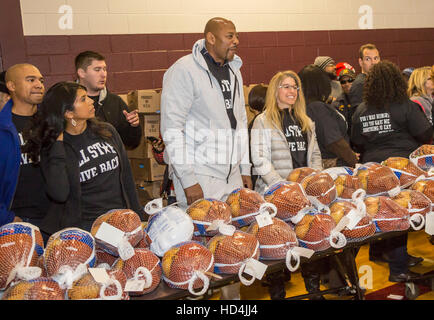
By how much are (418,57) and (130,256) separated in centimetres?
704

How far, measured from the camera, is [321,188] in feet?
6.96

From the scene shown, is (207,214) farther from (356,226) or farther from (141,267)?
(356,226)

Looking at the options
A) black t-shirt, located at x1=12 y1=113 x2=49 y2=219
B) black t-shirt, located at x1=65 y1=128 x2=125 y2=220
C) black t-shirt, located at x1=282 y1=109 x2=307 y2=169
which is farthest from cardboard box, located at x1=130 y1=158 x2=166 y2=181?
black t-shirt, located at x1=65 y1=128 x2=125 y2=220

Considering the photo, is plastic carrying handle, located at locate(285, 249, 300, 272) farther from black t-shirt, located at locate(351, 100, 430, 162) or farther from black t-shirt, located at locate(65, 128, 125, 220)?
black t-shirt, located at locate(351, 100, 430, 162)

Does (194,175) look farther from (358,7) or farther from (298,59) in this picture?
(358,7)

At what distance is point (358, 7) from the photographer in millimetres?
6859

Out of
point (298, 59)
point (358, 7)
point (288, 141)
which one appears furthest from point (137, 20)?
point (358, 7)

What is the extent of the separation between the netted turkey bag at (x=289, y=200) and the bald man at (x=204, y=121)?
2.16 feet

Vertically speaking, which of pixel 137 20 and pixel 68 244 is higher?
pixel 137 20

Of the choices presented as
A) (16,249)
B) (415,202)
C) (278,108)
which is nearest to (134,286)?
(16,249)

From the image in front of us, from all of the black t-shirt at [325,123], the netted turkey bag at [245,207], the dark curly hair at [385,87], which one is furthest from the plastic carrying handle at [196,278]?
the dark curly hair at [385,87]

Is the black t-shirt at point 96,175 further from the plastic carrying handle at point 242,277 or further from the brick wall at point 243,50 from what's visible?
the brick wall at point 243,50

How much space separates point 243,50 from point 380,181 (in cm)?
403
